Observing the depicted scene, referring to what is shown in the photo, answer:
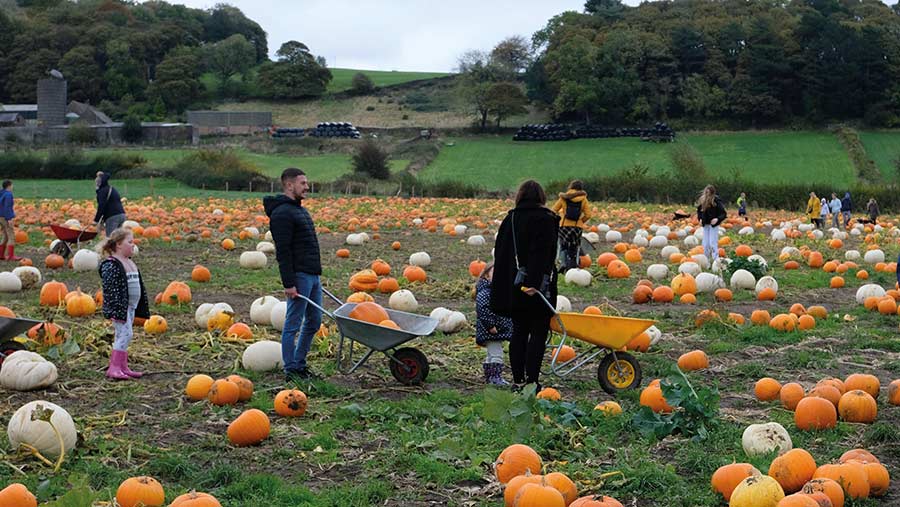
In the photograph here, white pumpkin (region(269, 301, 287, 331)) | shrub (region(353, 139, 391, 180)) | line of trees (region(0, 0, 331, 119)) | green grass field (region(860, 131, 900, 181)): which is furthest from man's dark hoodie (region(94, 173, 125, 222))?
line of trees (region(0, 0, 331, 119))

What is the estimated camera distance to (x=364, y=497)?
17.3 ft

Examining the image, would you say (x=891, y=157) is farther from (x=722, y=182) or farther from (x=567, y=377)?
(x=567, y=377)

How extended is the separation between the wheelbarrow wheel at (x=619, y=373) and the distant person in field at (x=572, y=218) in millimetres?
6383

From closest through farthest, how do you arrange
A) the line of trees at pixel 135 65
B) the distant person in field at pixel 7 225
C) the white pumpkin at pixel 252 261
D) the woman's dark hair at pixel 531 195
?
the woman's dark hair at pixel 531 195 < the white pumpkin at pixel 252 261 < the distant person in field at pixel 7 225 < the line of trees at pixel 135 65

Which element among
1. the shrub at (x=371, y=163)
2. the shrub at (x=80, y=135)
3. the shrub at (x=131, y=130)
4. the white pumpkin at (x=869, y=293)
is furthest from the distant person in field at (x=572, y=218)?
the shrub at (x=131, y=130)

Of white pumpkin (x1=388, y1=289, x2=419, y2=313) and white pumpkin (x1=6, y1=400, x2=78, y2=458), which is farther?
white pumpkin (x1=388, y1=289, x2=419, y2=313)

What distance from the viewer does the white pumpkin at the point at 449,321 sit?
10367mm

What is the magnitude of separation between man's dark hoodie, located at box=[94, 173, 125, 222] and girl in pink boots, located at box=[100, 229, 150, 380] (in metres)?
7.58

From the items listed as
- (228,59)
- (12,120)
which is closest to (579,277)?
(12,120)

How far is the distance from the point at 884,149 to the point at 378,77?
253ft

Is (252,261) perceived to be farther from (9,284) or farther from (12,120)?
(12,120)

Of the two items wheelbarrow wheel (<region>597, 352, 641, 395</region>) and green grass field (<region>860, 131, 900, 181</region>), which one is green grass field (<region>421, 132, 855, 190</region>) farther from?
wheelbarrow wheel (<region>597, 352, 641, 395</region>)

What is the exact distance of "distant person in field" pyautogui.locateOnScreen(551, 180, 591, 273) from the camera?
14267 millimetres

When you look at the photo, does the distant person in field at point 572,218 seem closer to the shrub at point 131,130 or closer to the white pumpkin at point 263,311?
the white pumpkin at point 263,311
